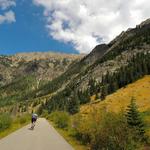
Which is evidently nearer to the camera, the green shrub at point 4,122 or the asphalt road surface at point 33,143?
the asphalt road surface at point 33,143

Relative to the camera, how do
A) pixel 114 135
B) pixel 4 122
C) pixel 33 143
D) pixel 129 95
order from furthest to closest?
pixel 129 95 < pixel 4 122 < pixel 33 143 < pixel 114 135

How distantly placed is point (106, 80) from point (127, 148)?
152057mm

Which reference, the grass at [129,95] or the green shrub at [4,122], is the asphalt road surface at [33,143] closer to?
the green shrub at [4,122]

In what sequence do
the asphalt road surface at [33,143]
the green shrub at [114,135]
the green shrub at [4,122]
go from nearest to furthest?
the green shrub at [114,135] < the asphalt road surface at [33,143] < the green shrub at [4,122]

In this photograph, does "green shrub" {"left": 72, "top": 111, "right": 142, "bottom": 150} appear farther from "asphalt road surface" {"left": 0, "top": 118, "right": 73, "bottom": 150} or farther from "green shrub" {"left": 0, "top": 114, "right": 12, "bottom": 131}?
"green shrub" {"left": 0, "top": 114, "right": 12, "bottom": 131}

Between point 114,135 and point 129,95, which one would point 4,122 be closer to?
point 114,135

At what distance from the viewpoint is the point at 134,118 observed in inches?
1128

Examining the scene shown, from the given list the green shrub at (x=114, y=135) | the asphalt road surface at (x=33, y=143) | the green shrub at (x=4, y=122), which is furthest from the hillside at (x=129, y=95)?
the green shrub at (x=114, y=135)

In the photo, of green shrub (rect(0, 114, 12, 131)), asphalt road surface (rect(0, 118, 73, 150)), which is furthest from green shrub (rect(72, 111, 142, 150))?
green shrub (rect(0, 114, 12, 131))

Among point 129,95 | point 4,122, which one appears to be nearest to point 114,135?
point 4,122

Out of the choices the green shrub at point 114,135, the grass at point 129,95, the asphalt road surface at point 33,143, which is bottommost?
the asphalt road surface at point 33,143

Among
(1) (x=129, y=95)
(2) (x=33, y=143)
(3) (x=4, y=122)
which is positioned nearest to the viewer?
(2) (x=33, y=143)

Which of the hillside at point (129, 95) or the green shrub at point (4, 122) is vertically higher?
the hillside at point (129, 95)

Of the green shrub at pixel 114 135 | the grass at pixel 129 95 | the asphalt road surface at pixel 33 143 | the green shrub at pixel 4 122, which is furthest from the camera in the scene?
the grass at pixel 129 95
